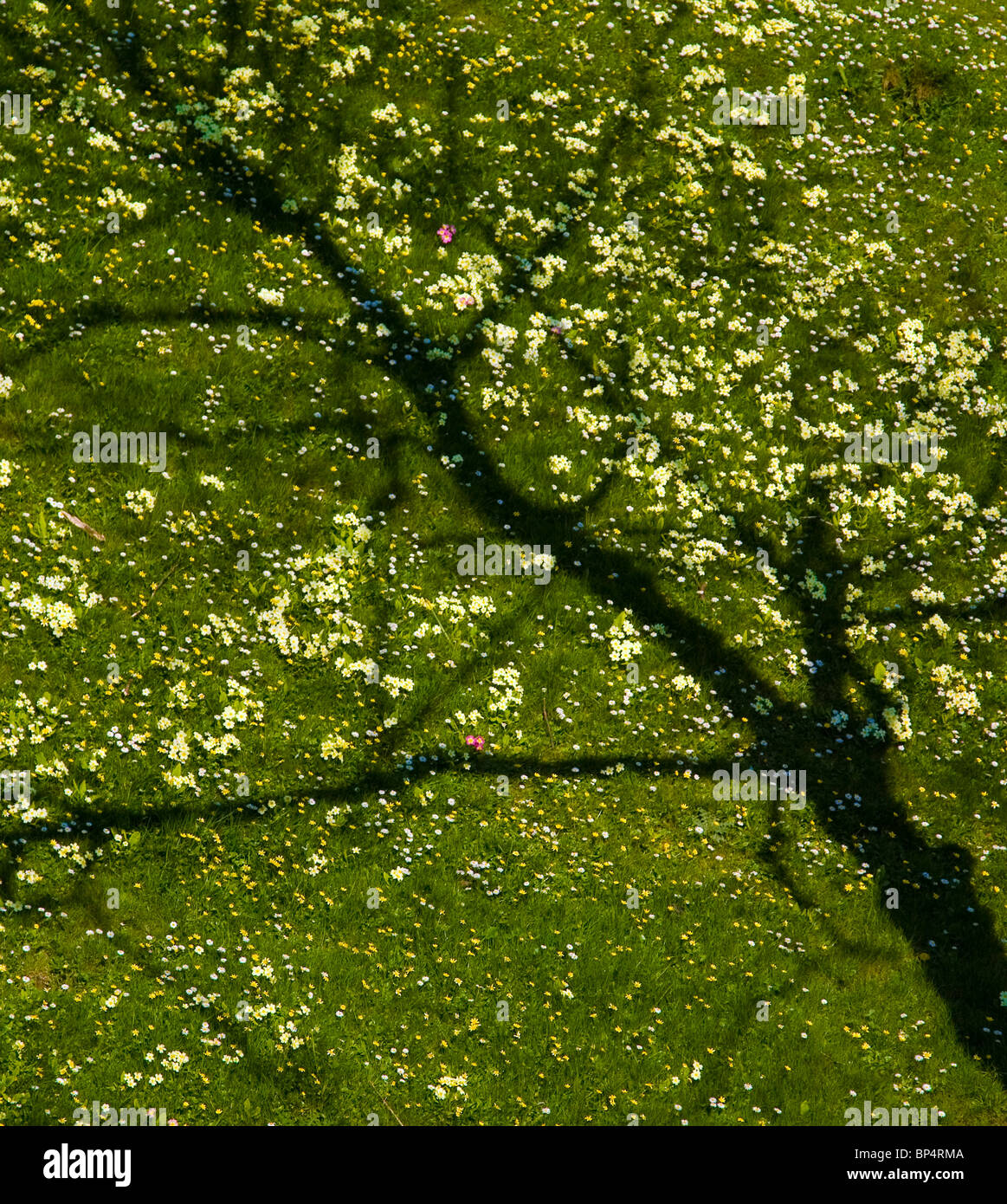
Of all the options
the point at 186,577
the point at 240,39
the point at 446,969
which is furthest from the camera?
the point at 240,39

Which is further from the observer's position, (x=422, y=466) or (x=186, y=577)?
(x=422, y=466)

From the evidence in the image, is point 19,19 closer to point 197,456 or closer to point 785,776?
point 197,456

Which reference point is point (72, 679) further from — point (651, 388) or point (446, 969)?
point (651, 388)

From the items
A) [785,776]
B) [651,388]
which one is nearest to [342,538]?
[651,388]

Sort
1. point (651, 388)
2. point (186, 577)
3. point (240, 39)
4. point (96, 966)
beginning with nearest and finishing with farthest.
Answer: point (96, 966) → point (186, 577) → point (651, 388) → point (240, 39)

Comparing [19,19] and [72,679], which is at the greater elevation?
[19,19]

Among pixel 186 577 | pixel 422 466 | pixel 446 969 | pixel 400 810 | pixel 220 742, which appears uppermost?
pixel 422 466
